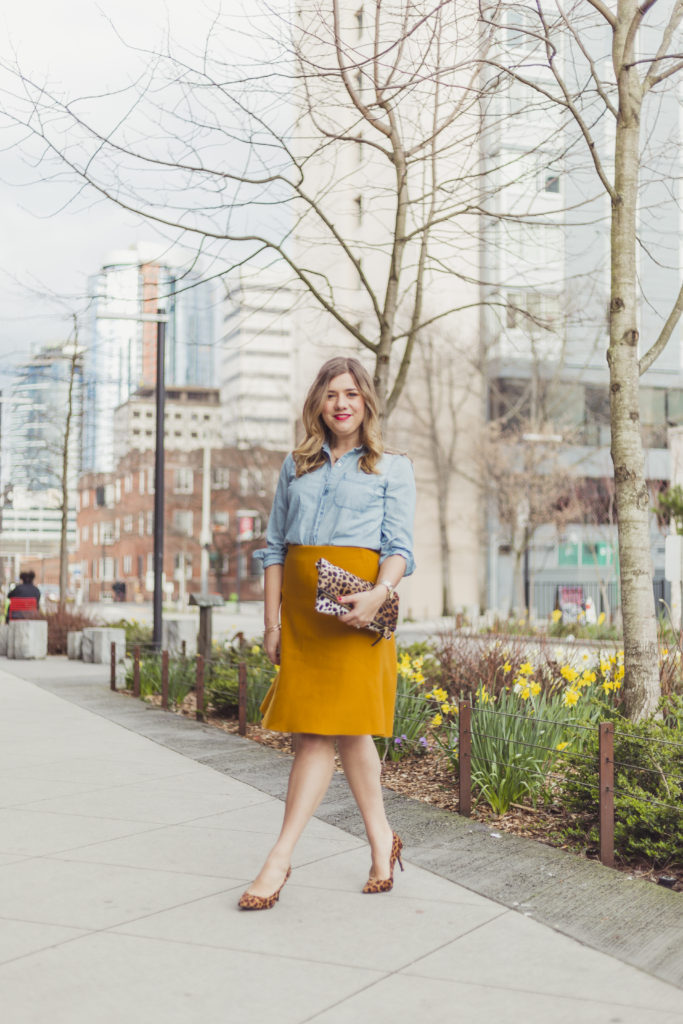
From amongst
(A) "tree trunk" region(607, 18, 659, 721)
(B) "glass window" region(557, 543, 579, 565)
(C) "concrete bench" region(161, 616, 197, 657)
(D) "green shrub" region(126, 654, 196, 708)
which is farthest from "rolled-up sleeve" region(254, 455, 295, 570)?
(B) "glass window" region(557, 543, 579, 565)

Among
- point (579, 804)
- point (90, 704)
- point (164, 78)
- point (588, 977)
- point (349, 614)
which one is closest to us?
point (588, 977)

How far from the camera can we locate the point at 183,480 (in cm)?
7738

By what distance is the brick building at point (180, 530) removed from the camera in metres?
→ 68.7

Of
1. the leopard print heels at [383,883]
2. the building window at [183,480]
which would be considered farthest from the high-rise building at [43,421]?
the building window at [183,480]

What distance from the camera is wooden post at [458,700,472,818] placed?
5.98m

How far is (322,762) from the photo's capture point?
169 inches

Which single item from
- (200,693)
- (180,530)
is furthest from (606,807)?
(180,530)

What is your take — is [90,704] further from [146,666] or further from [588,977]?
[588,977]

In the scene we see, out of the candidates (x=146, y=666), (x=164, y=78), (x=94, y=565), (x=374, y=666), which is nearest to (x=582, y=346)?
(x=146, y=666)

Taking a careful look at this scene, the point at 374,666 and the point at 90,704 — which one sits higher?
the point at 374,666

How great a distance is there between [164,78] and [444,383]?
1362 inches

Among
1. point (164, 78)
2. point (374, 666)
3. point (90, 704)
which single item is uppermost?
point (164, 78)

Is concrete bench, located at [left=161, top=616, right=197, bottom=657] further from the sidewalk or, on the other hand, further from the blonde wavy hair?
the blonde wavy hair

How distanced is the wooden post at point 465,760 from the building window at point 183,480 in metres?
71.5
